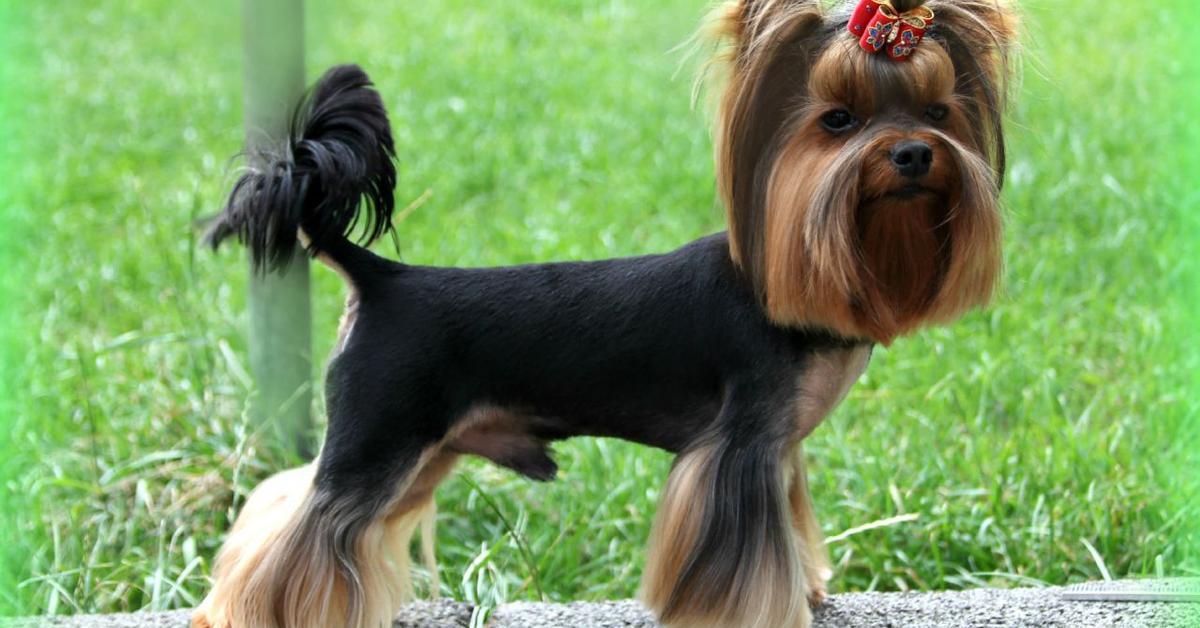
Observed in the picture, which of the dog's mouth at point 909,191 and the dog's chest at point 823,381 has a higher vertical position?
the dog's mouth at point 909,191

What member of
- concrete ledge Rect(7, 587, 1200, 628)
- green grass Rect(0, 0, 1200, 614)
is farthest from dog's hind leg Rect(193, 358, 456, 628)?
green grass Rect(0, 0, 1200, 614)

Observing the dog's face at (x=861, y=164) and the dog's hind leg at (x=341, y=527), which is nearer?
the dog's face at (x=861, y=164)

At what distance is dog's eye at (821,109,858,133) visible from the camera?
2760 mm

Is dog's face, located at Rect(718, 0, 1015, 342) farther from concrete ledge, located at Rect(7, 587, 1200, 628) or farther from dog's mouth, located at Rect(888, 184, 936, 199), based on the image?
concrete ledge, located at Rect(7, 587, 1200, 628)

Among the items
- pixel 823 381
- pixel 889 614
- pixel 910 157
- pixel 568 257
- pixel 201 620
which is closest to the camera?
pixel 910 157

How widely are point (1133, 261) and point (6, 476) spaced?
4824 mm

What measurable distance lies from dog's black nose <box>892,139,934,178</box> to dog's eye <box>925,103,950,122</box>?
14cm

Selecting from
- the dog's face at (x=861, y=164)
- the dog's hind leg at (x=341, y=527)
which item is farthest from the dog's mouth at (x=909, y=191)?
the dog's hind leg at (x=341, y=527)

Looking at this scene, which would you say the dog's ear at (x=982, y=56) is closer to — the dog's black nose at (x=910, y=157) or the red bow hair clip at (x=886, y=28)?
the red bow hair clip at (x=886, y=28)

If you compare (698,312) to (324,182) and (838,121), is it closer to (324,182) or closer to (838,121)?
(838,121)

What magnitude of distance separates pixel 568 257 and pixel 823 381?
10.7 ft

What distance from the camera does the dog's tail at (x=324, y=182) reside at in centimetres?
304

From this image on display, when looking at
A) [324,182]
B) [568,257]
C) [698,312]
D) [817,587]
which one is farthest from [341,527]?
[568,257]

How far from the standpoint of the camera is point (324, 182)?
3.04 metres
